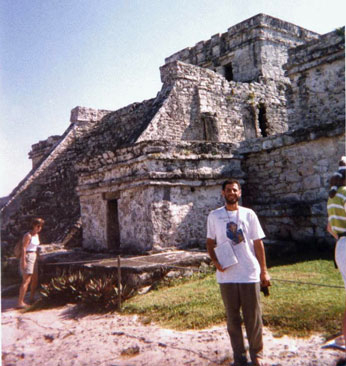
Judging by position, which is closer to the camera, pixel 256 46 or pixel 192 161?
pixel 192 161

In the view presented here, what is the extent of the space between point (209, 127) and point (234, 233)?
886 cm

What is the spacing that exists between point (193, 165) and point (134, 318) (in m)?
3.64

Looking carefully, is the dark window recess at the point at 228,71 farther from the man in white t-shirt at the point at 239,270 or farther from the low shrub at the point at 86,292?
the man in white t-shirt at the point at 239,270

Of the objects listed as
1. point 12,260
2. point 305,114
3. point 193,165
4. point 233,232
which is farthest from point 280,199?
point 12,260

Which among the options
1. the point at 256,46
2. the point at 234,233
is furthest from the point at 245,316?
the point at 256,46

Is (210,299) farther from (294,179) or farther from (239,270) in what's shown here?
(294,179)

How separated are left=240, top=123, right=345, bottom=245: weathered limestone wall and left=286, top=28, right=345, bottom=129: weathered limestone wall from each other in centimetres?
236

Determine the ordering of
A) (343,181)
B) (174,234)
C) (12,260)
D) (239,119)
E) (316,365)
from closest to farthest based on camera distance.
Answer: (316,365) < (343,181) < (174,234) < (12,260) < (239,119)

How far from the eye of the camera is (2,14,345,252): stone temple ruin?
7.38 meters

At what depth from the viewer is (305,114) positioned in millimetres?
10352

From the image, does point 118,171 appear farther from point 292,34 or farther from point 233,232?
point 292,34

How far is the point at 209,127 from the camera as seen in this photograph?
39.3 ft

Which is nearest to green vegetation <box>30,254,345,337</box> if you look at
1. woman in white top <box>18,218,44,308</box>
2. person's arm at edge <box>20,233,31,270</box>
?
woman in white top <box>18,218,44,308</box>

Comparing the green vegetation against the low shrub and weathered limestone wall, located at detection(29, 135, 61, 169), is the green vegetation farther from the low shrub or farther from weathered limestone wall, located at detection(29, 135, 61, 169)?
weathered limestone wall, located at detection(29, 135, 61, 169)
